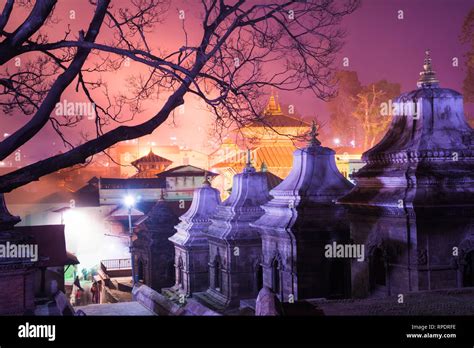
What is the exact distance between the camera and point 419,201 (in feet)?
46.1

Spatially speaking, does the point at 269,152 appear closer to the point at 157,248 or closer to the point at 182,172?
the point at 182,172

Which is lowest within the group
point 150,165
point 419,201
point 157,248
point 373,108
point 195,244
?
point 157,248

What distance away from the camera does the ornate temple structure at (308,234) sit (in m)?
18.3

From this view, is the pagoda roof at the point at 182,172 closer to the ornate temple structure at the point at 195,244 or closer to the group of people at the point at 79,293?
the group of people at the point at 79,293

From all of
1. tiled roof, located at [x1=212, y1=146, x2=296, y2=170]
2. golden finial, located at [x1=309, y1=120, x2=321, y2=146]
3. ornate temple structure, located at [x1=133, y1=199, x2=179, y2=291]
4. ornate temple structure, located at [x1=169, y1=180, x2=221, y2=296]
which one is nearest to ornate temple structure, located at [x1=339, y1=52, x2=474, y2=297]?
golden finial, located at [x1=309, y1=120, x2=321, y2=146]

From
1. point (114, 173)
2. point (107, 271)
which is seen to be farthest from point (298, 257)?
point (114, 173)

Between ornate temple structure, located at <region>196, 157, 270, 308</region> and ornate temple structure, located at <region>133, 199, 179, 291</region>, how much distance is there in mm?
8408

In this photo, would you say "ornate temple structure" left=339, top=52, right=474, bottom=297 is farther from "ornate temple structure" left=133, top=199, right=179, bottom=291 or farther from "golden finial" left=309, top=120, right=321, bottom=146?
"ornate temple structure" left=133, top=199, right=179, bottom=291

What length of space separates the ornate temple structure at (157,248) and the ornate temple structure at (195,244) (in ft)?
13.4

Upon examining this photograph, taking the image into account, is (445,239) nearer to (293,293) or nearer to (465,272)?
(465,272)

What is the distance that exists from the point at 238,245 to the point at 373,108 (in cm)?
4535

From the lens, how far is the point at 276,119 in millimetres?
55281

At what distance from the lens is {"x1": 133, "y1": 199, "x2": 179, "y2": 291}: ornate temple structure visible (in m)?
33.7

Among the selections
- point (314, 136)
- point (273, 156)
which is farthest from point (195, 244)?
point (273, 156)
